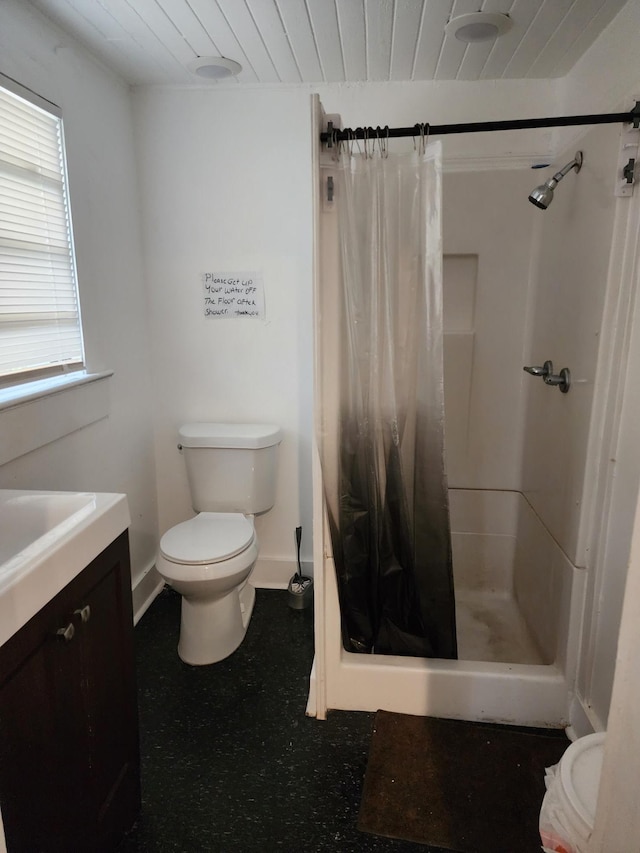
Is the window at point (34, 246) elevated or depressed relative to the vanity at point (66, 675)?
elevated

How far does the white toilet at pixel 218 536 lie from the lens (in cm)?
192

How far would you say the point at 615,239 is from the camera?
1.47m

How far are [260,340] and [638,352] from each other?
58.1 inches

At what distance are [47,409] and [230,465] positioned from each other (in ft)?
2.68

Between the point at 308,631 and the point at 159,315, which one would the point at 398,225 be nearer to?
the point at 159,315

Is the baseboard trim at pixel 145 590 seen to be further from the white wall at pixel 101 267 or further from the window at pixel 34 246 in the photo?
the window at pixel 34 246

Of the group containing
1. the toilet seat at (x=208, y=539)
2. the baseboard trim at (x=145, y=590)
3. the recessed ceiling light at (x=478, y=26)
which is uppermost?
the recessed ceiling light at (x=478, y=26)

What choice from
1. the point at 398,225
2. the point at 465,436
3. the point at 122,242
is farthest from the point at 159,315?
the point at 465,436

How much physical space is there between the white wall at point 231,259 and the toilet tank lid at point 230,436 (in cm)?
10

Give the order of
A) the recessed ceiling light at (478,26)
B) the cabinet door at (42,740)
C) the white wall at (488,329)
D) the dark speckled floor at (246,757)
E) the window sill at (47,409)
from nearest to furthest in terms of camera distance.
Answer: the cabinet door at (42,740) < the dark speckled floor at (246,757) < the window sill at (47,409) < the recessed ceiling light at (478,26) < the white wall at (488,329)

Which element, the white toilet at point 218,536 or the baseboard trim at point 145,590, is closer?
the white toilet at point 218,536

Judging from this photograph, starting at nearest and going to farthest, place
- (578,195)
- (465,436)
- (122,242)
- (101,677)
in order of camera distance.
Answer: (101,677) < (578,195) < (122,242) < (465,436)

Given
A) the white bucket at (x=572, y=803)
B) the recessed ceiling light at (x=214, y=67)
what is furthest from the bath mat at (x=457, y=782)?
the recessed ceiling light at (x=214, y=67)

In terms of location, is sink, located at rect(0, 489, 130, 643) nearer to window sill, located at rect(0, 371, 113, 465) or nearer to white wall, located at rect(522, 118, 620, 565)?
window sill, located at rect(0, 371, 113, 465)
